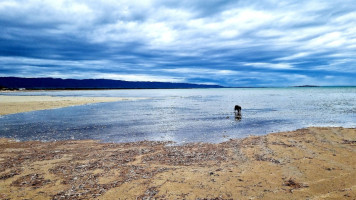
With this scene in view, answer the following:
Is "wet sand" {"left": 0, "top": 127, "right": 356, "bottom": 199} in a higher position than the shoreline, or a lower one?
lower

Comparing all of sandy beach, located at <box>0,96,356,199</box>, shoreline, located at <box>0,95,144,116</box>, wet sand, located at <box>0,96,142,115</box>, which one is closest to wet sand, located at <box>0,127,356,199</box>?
sandy beach, located at <box>0,96,356,199</box>

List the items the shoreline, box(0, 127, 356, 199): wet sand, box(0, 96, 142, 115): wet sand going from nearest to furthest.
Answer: box(0, 127, 356, 199): wet sand
the shoreline
box(0, 96, 142, 115): wet sand

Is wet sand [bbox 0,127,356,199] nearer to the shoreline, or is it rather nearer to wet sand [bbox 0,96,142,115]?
the shoreline

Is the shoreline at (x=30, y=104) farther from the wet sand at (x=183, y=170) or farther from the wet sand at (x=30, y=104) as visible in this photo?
the wet sand at (x=183, y=170)

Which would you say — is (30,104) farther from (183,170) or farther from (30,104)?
(183,170)

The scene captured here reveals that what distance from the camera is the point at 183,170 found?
9477 mm

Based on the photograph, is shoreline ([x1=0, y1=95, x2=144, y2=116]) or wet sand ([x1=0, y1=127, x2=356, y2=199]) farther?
shoreline ([x1=0, y1=95, x2=144, y2=116])

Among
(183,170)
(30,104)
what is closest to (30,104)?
(30,104)

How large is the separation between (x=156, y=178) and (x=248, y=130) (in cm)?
1282

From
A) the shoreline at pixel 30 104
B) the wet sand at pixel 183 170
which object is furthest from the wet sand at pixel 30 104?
the wet sand at pixel 183 170

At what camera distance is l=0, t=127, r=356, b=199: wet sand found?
7.48m

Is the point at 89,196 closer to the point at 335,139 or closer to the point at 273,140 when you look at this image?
the point at 273,140

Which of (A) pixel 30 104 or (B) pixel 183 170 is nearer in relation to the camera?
(B) pixel 183 170

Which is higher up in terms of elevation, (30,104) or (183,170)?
(30,104)
